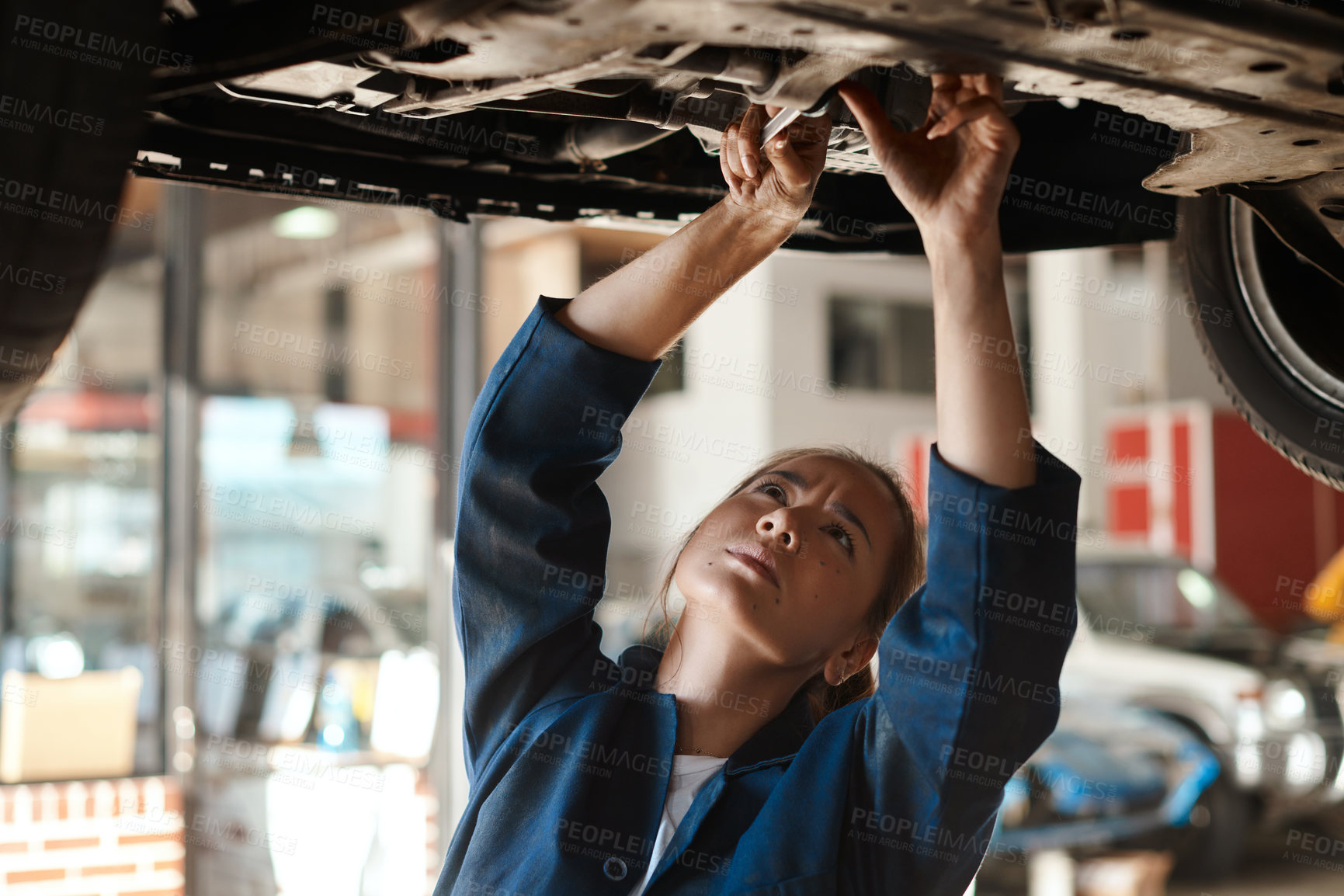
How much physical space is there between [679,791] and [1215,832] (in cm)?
518

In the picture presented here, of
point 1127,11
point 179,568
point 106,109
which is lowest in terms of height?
point 179,568

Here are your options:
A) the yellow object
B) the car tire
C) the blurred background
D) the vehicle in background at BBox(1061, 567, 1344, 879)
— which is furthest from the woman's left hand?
the yellow object

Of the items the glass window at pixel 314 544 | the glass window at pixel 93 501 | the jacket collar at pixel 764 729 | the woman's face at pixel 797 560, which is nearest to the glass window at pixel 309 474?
the glass window at pixel 314 544

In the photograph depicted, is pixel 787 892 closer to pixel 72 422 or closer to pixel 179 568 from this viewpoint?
pixel 179 568

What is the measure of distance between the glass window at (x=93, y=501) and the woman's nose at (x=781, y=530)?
12.7 feet

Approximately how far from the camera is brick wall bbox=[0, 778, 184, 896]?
400 cm

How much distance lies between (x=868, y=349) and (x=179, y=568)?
9.98m

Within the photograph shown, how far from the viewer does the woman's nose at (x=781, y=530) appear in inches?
56.4

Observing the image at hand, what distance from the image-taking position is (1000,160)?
1.04 meters

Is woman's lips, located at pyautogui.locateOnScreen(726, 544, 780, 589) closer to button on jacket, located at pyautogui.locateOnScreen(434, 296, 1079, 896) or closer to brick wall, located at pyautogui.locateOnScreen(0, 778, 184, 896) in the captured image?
button on jacket, located at pyautogui.locateOnScreen(434, 296, 1079, 896)

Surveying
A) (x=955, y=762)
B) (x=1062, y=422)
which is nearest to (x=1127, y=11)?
(x=955, y=762)

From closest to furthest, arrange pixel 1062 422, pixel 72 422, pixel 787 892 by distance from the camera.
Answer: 1. pixel 787 892
2. pixel 72 422
3. pixel 1062 422

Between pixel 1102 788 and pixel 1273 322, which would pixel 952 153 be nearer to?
pixel 1273 322

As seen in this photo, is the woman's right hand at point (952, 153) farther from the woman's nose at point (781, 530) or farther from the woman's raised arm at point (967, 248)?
the woman's nose at point (781, 530)
